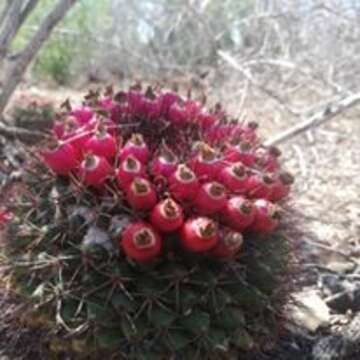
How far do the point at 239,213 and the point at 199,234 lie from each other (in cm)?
20

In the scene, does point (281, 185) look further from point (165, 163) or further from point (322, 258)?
point (322, 258)

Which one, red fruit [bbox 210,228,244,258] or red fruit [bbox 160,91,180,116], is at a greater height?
red fruit [bbox 160,91,180,116]

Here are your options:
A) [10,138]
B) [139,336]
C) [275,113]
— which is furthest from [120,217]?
[275,113]

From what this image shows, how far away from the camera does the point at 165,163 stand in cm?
289

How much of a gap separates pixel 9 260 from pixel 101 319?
48 cm

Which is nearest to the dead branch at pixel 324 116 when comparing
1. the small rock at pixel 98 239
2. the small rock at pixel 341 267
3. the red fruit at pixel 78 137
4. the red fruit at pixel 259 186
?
the small rock at pixel 341 267

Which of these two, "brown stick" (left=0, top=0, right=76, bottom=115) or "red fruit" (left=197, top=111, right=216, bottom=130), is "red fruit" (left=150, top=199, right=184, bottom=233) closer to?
"red fruit" (left=197, top=111, right=216, bottom=130)

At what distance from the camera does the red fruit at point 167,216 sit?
2770mm

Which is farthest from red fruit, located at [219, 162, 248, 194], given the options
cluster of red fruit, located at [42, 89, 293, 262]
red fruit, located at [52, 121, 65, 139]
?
red fruit, located at [52, 121, 65, 139]

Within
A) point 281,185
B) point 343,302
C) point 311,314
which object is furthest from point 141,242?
point 343,302

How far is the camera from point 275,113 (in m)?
7.81

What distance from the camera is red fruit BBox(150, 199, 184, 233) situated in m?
2.77

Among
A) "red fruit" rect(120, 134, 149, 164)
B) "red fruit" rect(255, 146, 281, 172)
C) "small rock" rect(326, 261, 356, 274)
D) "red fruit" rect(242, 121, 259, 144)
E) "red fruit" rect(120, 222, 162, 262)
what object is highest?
"red fruit" rect(242, 121, 259, 144)

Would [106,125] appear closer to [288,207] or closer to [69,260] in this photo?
[69,260]
